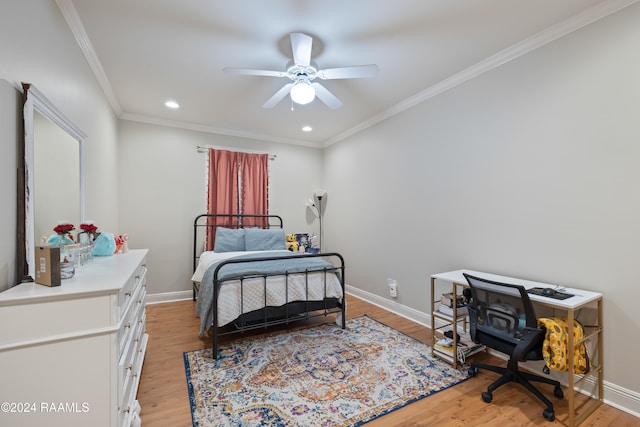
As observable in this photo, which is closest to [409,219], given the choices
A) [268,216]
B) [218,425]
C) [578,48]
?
[578,48]

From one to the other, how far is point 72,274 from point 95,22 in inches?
74.0

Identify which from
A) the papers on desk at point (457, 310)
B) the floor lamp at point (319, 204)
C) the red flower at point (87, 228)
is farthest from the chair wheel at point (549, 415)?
the floor lamp at point (319, 204)

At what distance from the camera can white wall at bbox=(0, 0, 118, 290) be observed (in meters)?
1.27

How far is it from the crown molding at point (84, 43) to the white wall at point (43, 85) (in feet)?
0.18

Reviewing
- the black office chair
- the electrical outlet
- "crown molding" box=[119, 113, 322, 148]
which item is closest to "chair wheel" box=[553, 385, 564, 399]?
the black office chair

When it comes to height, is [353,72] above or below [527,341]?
above

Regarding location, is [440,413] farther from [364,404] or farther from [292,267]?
[292,267]

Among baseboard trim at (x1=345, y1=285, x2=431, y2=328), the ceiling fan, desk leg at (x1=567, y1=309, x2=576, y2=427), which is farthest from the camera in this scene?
baseboard trim at (x1=345, y1=285, x2=431, y2=328)

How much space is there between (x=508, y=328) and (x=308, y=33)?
8.52 ft

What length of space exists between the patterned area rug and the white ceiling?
2.68 metres

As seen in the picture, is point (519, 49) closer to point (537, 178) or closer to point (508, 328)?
point (537, 178)

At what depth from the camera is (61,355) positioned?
44.6 inches

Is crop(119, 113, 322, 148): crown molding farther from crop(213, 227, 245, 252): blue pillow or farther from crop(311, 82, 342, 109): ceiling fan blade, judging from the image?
crop(311, 82, 342, 109): ceiling fan blade

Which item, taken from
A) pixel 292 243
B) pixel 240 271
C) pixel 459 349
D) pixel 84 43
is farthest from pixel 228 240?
pixel 459 349
